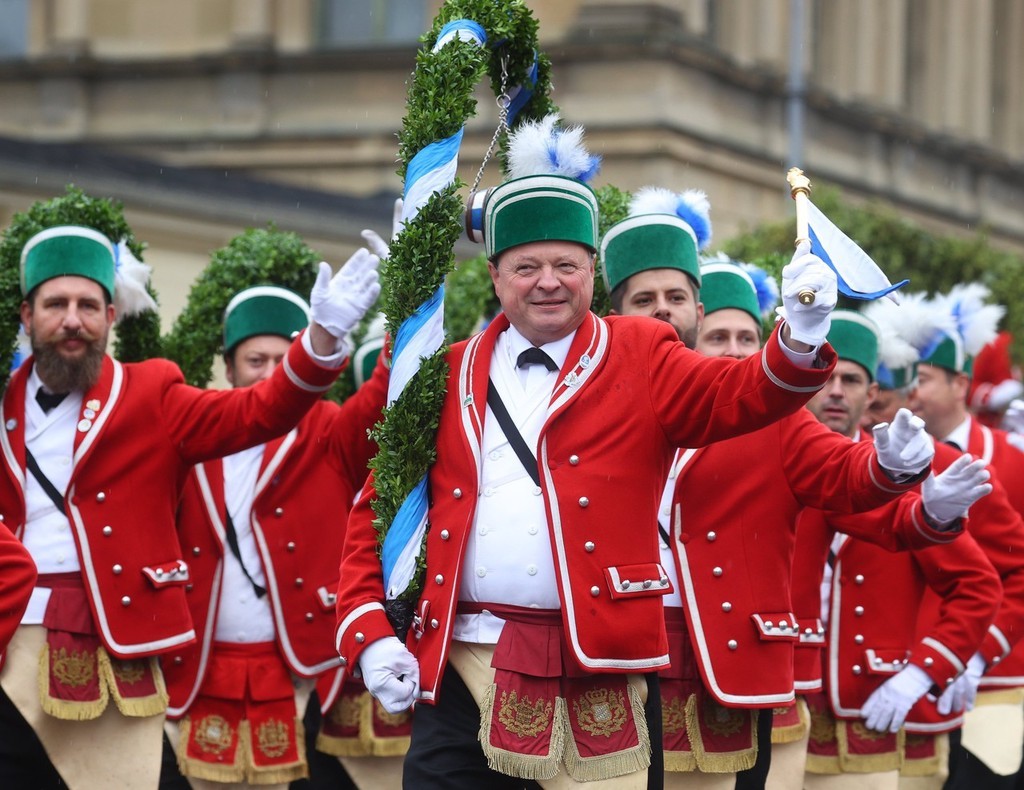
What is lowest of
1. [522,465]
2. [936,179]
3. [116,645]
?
[116,645]

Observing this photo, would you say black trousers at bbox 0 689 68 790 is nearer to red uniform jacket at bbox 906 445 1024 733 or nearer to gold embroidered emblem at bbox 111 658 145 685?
gold embroidered emblem at bbox 111 658 145 685

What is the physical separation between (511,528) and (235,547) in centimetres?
233

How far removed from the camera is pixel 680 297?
669cm

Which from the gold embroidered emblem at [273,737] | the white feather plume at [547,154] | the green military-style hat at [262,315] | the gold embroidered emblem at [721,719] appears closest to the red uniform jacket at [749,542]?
the gold embroidered emblem at [721,719]

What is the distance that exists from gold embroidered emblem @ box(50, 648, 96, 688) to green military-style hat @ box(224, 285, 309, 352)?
1.72m

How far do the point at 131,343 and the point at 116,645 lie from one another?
1.47 meters

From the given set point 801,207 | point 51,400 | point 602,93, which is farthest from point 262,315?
point 602,93

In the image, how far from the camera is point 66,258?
23.5 feet

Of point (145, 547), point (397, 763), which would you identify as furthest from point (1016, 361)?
point (145, 547)

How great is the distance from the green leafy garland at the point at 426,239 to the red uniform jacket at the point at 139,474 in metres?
0.86

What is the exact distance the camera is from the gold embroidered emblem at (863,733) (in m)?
7.35

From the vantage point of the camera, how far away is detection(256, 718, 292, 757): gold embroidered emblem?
24.5 ft

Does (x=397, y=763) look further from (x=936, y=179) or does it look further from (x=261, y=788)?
(x=936, y=179)

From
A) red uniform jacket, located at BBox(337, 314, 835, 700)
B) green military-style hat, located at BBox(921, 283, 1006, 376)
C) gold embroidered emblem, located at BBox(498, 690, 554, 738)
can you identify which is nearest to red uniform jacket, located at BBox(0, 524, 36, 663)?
red uniform jacket, located at BBox(337, 314, 835, 700)
